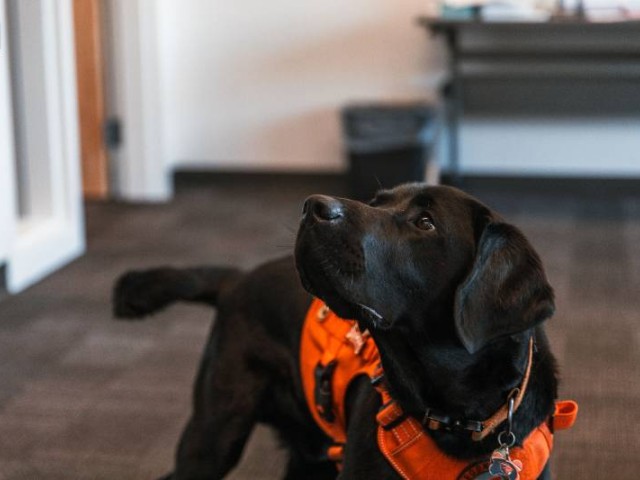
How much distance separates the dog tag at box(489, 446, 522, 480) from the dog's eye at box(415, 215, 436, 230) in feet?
1.16

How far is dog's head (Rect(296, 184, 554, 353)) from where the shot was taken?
1.44 m

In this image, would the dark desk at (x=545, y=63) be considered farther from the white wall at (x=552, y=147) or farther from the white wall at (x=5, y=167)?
the white wall at (x=5, y=167)

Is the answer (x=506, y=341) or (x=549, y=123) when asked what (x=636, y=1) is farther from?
(x=506, y=341)

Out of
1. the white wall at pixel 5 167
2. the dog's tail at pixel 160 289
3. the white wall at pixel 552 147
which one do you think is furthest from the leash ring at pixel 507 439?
the white wall at pixel 552 147

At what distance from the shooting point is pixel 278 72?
5.47 meters

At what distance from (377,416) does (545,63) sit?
3.85 metres

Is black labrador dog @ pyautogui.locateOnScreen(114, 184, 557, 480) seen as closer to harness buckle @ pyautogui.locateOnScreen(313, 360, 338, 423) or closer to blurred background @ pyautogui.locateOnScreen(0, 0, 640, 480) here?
harness buckle @ pyautogui.locateOnScreen(313, 360, 338, 423)

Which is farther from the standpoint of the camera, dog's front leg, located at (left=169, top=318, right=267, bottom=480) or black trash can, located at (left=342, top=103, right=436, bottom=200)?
black trash can, located at (left=342, top=103, right=436, bottom=200)

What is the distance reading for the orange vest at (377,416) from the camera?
5.24ft

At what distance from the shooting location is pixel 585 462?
96.3 inches

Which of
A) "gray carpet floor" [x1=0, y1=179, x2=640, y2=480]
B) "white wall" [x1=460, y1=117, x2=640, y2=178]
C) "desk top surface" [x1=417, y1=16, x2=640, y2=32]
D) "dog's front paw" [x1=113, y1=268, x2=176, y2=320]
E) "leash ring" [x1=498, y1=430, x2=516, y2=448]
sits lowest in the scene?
"gray carpet floor" [x1=0, y1=179, x2=640, y2=480]

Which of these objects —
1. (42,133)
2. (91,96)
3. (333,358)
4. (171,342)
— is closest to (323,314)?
(333,358)

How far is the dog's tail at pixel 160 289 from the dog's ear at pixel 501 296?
771mm

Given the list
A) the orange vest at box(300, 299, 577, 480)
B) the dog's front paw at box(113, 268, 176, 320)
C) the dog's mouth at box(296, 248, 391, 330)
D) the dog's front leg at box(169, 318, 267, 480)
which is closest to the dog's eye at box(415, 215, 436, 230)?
the dog's mouth at box(296, 248, 391, 330)
